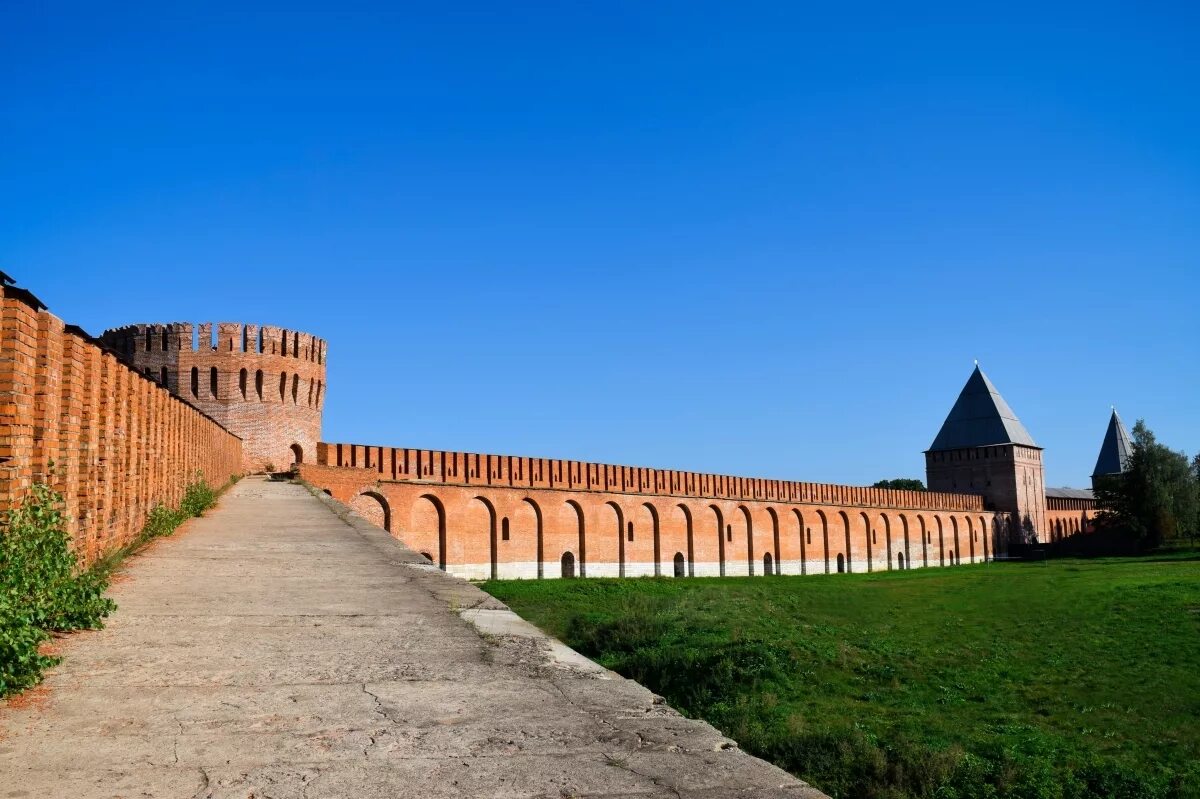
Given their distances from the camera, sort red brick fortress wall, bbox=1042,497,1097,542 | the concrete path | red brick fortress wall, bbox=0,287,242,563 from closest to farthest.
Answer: the concrete path, red brick fortress wall, bbox=0,287,242,563, red brick fortress wall, bbox=1042,497,1097,542

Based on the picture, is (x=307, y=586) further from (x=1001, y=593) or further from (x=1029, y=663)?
(x=1001, y=593)

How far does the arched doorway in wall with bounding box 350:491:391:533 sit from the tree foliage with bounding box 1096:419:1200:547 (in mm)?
33081

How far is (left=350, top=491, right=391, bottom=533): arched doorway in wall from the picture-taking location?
19078 millimetres

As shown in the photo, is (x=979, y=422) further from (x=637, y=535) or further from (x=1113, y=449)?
(x=637, y=535)

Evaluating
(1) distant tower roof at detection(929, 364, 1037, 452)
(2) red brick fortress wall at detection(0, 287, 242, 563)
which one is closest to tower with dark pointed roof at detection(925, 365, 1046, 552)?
(1) distant tower roof at detection(929, 364, 1037, 452)

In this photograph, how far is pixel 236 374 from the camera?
2200 centimetres

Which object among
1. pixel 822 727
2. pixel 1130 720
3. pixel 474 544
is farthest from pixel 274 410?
pixel 1130 720

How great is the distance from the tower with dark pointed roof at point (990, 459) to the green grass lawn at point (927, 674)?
22.0 meters

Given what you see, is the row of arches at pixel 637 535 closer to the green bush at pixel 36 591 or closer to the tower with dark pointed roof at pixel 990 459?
the tower with dark pointed roof at pixel 990 459

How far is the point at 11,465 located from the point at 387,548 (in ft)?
10.8

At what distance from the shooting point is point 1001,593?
69.4ft

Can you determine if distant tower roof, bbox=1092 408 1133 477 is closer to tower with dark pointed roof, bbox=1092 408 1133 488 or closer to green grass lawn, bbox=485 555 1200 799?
tower with dark pointed roof, bbox=1092 408 1133 488

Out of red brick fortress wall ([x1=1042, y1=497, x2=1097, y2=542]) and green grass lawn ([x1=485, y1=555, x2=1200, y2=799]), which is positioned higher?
red brick fortress wall ([x1=1042, y1=497, x2=1097, y2=542])

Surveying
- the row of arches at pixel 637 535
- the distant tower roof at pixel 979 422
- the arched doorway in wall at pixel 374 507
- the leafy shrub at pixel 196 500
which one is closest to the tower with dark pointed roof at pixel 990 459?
the distant tower roof at pixel 979 422
